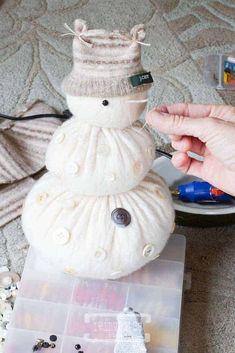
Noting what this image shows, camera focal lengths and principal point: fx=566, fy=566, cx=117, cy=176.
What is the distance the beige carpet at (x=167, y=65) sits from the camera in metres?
0.83

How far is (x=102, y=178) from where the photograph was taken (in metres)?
0.67

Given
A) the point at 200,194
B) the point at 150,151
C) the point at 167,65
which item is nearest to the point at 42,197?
the point at 150,151

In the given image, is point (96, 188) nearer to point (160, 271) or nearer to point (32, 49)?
point (160, 271)

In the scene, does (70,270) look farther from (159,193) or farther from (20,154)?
(20,154)

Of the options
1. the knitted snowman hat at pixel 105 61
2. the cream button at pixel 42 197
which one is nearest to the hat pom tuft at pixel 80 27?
the knitted snowman hat at pixel 105 61

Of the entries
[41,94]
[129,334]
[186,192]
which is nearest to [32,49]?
[41,94]

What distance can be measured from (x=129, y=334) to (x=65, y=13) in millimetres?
936

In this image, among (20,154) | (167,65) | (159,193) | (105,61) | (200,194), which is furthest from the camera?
A: (167,65)

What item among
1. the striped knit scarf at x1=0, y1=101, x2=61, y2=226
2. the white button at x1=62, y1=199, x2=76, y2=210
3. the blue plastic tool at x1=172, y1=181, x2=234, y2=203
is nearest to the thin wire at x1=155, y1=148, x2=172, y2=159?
the blue plastic tool at x1=172, y1=181, x2=234, y2=203

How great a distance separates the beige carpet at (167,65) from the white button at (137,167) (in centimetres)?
25

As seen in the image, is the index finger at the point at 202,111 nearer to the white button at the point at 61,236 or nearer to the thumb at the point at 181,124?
the thumb at the point at 181,124

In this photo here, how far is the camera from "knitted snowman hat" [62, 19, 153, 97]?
0.63 meters

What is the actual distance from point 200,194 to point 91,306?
266mm

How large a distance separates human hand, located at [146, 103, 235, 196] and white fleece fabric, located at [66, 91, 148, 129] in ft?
0.12
